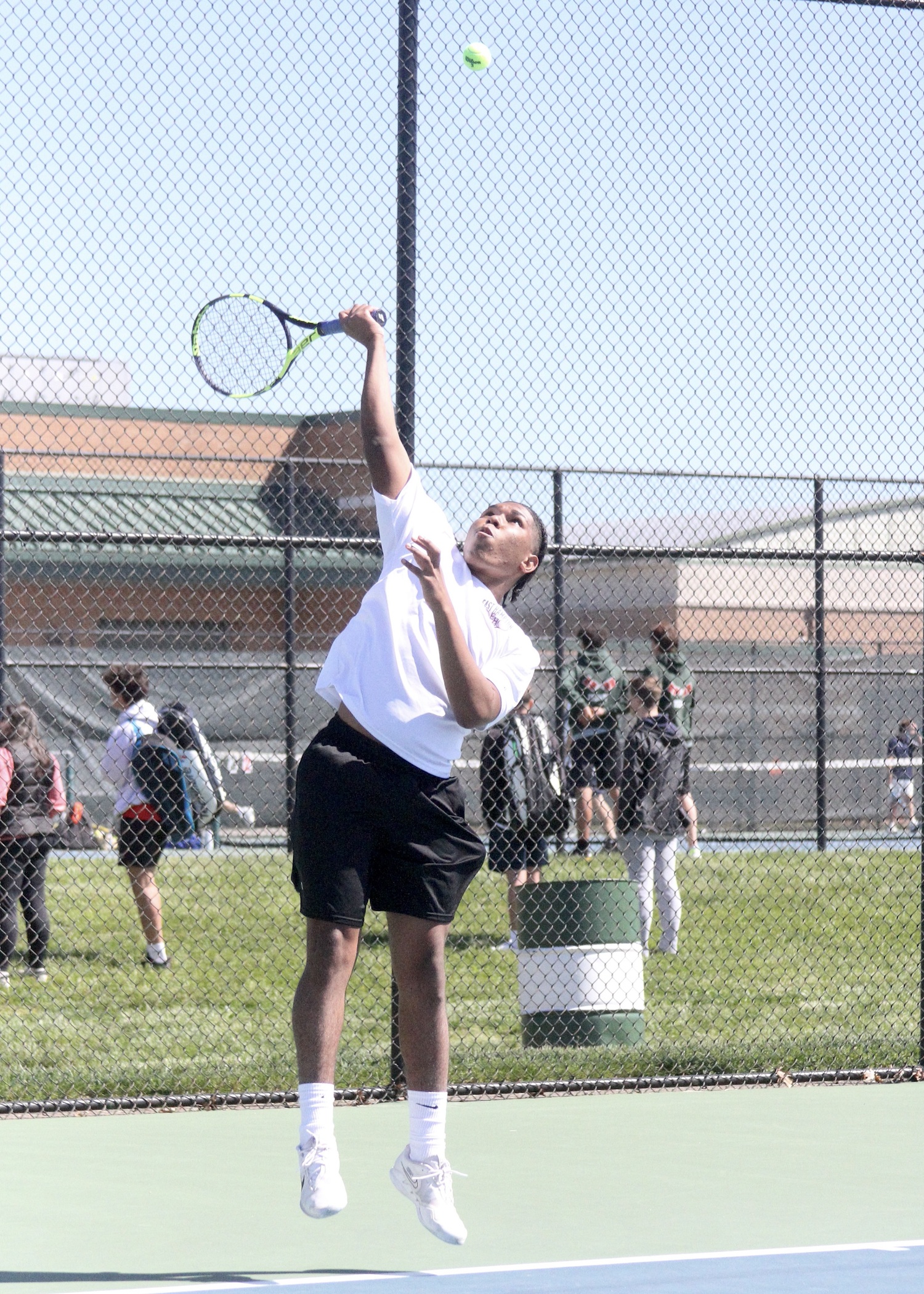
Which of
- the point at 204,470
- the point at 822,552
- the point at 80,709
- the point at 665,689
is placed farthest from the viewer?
the point at 204,470

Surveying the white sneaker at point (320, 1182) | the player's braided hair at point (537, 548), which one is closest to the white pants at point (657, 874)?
the player's braided hair at point (537, 548)

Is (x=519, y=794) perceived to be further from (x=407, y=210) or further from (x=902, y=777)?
(x=902, y=777)

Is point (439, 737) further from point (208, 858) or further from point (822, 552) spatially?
point (208, 858)

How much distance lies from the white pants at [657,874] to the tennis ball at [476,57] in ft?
13.2

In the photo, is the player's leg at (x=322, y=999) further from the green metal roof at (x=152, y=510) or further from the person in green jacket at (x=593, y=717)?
the green metal roof at (x=152, y=510)

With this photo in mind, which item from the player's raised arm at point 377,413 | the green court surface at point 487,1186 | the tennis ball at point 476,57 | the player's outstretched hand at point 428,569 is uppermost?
the tennis ball at point 476,57

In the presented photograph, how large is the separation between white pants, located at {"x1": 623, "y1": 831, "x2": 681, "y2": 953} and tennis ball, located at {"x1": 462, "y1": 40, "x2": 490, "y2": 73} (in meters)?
4.04

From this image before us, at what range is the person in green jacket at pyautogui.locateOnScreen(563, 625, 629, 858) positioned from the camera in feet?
36.0

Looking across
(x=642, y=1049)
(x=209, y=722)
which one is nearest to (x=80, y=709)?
(x=209, y=722)

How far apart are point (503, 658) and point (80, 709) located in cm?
1143

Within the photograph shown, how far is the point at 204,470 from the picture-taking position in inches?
663

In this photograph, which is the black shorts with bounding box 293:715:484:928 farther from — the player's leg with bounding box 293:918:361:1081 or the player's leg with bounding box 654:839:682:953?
the player's leg with bounding box 654:839:682:953

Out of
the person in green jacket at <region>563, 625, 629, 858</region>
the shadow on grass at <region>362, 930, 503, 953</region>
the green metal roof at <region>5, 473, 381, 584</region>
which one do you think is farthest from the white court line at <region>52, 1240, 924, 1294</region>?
the green metal roof at <region>5, 473, 381, 584</region>

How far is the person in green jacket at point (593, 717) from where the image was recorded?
10961 millimetres
